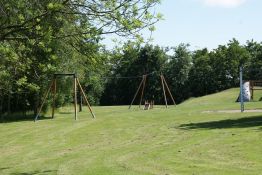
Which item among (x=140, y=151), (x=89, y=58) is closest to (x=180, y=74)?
(x=140, y=151)

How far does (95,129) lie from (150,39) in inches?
512

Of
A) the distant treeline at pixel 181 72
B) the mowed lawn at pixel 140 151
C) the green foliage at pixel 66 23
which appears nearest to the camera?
the green foliage at pixel 66 23

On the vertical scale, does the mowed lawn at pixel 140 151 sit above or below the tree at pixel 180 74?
below

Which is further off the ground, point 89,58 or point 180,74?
point 180,74

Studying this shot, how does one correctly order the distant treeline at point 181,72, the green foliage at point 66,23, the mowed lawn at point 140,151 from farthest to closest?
the distant treeline at point 181,72 → the mowed lawn at point 140,151 → the green foliage at point 66,23

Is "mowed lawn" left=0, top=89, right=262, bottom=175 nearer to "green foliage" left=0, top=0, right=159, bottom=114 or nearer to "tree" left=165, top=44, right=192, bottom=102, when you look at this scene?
"green foliage" left=0, top=0, right=159, bottom=114

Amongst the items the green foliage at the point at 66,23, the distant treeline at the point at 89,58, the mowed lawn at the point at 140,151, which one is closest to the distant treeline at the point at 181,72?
the distant treeline at the point at 89,58

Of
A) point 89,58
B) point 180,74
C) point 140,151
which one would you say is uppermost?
point 180,74

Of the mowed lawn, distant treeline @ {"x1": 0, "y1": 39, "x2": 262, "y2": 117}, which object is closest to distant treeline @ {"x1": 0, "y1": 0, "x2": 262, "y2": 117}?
distant treeline @ {"x1": 0, "y1": 39, "x2": 262, "y2": 117}

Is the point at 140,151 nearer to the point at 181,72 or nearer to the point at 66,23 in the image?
the point at 66,23

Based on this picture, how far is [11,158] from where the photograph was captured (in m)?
14.0

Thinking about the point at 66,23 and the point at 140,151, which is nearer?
the point at 66,23

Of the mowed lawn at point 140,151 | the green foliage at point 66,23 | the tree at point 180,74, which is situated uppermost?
the tree at point 180,74

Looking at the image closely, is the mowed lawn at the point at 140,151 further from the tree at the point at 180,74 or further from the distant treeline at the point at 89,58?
the tree at the point at 180,74
